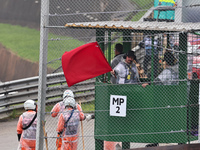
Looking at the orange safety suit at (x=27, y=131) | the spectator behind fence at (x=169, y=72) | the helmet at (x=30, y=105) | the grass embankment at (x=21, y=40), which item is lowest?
the orange safety suit at (x=27, y=131)

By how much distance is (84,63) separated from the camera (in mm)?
9211

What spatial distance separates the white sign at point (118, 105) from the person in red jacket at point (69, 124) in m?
0.74

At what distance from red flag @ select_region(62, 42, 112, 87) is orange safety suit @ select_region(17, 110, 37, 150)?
1528 mm

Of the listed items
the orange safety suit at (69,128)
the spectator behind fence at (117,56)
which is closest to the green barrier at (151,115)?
the orange safety suit at (69,128)

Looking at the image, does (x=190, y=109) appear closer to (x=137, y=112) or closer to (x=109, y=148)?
(x=137, y=112)

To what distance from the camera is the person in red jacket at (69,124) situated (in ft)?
32.0

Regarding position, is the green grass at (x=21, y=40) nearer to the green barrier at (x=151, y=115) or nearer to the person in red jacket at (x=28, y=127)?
the person in red jacket at (x=28, y=127)

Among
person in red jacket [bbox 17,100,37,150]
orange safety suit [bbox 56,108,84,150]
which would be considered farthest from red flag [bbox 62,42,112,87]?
person in red jacket [bbox 17,100,37,150]

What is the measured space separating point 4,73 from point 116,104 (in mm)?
13371

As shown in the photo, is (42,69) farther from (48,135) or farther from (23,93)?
(23,93)

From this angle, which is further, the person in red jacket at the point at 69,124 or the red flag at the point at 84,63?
the person in red jacket at the point at 69,124

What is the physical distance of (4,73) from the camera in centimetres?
2198

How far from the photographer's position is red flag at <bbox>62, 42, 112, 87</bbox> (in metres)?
9.10

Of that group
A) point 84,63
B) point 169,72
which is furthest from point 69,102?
point 169,72
